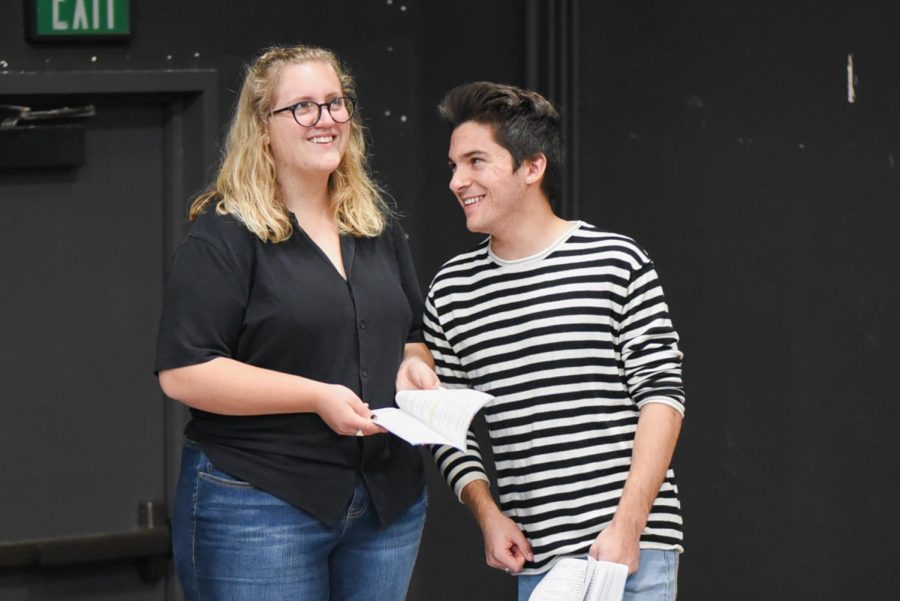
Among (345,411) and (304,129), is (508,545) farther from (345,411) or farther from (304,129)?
(304,129)

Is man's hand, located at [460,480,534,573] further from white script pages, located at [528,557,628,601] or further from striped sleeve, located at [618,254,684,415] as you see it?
striped sleeve, located at [618,254,684,415]

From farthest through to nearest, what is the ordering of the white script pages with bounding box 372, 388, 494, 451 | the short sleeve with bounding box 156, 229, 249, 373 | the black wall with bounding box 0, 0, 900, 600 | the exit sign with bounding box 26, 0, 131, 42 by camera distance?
the black wall with bounding box 0, 0, 900, 600
the exit sign with bounding box 26, 0, 131, 42
the short sleeve with bounding box 156, 229, 249, 373
the white script pages with bounding box 372, 388, 494, 451

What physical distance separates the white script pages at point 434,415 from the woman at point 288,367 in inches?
2.6

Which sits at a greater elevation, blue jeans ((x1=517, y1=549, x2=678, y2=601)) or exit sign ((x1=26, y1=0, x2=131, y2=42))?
exit sign ((x1=26, y1=0, x2=131, y2=42))

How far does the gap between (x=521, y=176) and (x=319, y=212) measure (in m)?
0.40

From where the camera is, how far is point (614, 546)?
260 centimetres

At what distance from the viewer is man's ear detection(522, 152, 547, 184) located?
2.85 m

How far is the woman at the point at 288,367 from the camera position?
268 centimetres

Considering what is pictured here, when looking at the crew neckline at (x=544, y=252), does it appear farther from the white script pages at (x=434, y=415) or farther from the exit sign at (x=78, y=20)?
the exit sign at (x=78, y=20)

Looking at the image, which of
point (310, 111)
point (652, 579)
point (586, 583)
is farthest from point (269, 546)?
point (310, 111)

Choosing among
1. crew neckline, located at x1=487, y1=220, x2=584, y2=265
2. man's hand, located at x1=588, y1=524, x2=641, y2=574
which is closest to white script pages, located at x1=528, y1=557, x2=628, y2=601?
man's hand, located at x1=588, y1=524, x2=641, y2=574

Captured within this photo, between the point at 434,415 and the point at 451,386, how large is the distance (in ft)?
0.85

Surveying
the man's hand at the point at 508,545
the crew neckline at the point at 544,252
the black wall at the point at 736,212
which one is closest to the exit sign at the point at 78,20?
the black wall at the point at 736,212

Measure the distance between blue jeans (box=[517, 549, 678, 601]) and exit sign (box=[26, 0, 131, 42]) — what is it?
2.02 m
